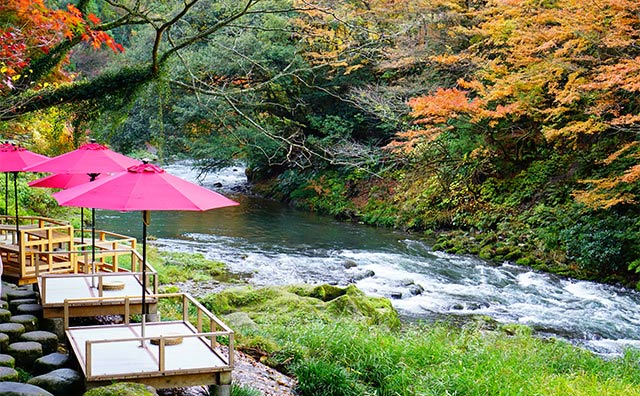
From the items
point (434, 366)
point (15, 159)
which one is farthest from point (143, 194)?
point (15, 159)

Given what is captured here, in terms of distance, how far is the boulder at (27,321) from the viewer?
6477 millimetres

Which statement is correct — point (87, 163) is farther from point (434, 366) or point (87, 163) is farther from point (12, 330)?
point (434, 366)

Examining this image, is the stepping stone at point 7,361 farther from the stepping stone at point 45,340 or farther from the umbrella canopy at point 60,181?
the umbrella canopy at point 60,181

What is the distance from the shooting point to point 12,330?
6105mm

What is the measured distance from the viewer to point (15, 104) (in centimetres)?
819

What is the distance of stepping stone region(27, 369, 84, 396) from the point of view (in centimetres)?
516

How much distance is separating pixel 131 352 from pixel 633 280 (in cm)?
1200

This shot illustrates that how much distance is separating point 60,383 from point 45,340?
1.06 metres

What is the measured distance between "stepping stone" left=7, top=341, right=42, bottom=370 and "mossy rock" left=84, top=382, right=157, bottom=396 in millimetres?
1154

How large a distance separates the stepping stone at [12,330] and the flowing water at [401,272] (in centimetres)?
760

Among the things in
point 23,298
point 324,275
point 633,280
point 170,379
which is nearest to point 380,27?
point 324,275

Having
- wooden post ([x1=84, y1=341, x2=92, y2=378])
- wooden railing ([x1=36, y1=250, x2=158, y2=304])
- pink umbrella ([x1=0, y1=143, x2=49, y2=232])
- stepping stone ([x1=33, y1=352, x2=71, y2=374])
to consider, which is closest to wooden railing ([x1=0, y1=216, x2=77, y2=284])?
wooden railing ([x1=36, y1=250, x2=158, y2=304])

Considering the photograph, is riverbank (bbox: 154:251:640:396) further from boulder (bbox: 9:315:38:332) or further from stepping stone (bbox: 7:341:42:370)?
boulder (bbox: 9:315:38:332)

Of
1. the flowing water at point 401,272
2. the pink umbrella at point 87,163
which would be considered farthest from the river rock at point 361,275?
the pink umbrella at point 87,163
